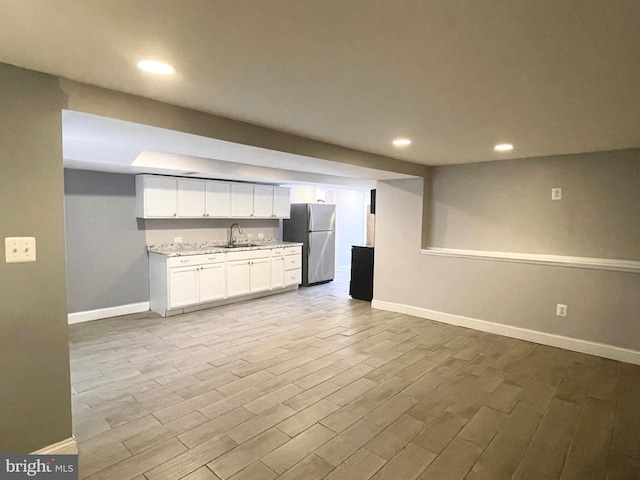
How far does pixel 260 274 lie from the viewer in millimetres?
6027

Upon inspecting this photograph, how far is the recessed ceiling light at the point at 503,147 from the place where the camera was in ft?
11.7

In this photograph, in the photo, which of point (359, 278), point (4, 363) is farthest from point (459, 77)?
point (359, 278)

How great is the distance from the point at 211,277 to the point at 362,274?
2.45 m

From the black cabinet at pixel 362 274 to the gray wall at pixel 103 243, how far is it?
3272 millimetres

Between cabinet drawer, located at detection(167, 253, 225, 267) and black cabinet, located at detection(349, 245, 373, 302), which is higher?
cabinet drawer, located at detection(167, 253, 225, 267)

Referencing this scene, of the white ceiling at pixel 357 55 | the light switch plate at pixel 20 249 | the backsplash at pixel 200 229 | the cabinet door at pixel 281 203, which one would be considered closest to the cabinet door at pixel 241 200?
the backsplash at pixel 200 229

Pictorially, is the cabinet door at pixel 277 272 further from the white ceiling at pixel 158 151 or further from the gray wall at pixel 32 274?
the gray wall at pixel 32 274

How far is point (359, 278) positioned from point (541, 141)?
11.2 ft

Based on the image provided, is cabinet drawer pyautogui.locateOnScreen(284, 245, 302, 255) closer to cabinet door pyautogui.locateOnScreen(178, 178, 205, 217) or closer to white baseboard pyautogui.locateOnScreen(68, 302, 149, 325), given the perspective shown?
cabinet door pyautogui.locateOnScreen(178, 178, 205, 217)

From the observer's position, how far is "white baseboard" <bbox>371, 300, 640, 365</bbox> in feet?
11.9

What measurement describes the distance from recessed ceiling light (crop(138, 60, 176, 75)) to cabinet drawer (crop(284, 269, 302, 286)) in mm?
4906

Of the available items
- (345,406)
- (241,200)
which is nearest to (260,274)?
(241,200)

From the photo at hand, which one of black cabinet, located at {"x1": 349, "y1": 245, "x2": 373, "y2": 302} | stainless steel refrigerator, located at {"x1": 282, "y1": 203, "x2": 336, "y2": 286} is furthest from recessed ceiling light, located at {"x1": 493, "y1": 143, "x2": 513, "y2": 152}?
stainless steel refrigerator, located at {"x1": 282, "y1": 203, "x2": 336, "y2": 286}

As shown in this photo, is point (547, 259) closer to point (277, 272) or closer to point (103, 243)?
point (277, 272)
